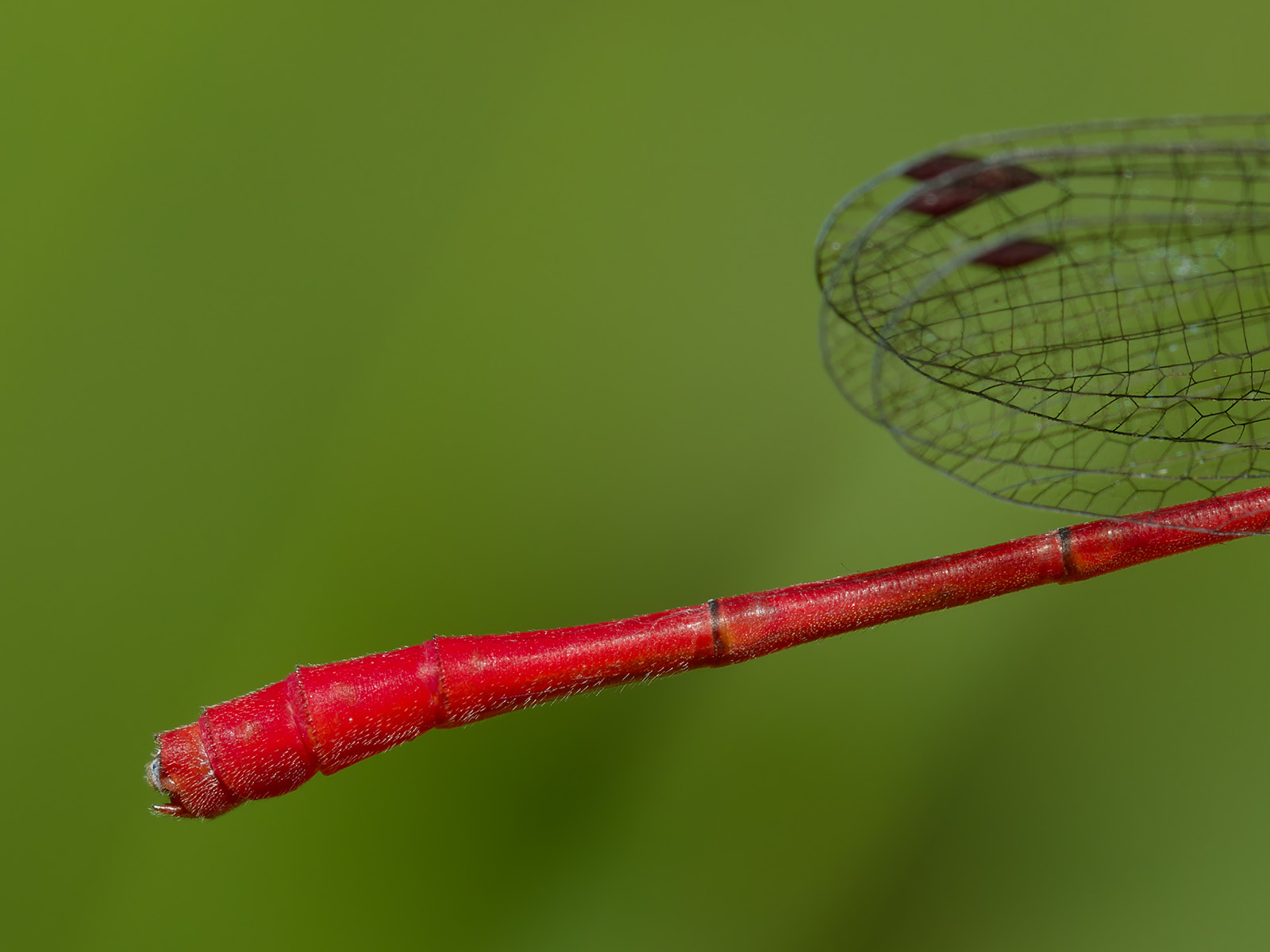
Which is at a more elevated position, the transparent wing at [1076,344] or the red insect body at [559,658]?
the transparent wing at [1076,344]

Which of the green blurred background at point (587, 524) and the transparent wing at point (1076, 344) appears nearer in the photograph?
the transparent wing at point (1076, 344)

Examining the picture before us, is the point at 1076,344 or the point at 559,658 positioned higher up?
the point at 1076,344

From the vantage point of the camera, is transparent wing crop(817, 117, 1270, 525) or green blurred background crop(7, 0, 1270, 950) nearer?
transparent wing crop(817, 117, 1270, 525)

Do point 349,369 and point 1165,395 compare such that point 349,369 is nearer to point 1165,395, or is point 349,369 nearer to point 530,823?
point 530,823

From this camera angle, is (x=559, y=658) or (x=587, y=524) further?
(x=587, y=524)

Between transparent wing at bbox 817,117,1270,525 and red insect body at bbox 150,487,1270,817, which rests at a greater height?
Result: transparent wing at bbox 817,117,1270,525
